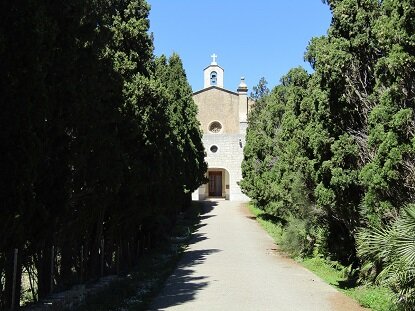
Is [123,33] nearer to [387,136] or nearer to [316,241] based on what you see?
[387,136]

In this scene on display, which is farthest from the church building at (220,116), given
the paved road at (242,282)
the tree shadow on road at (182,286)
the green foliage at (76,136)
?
the green foliage at (76,136)

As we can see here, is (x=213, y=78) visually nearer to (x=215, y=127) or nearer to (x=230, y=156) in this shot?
(x=215, y=127)

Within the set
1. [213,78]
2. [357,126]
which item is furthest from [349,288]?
[213,78]

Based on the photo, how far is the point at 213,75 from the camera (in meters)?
55.5

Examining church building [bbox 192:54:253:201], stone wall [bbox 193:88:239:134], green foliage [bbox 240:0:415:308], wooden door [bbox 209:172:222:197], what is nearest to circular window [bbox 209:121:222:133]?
church building [bbox 192:54:253:201]

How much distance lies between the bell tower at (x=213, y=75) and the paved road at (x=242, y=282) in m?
32.9

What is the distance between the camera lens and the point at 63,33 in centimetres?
899

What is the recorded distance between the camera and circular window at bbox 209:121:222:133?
53.2 meters

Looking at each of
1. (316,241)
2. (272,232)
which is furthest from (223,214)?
(316,241)

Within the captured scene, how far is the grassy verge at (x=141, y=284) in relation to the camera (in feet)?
32.9

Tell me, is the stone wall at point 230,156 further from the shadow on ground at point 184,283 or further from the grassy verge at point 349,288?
the shadow on ground at point 184,283

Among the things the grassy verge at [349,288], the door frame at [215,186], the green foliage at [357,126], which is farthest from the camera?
the door frame at [215,186]

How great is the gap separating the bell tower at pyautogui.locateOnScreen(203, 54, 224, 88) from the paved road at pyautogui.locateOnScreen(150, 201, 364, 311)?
32.9 meters

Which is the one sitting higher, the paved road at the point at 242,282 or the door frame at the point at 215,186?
the door frame at the point at 215,186
